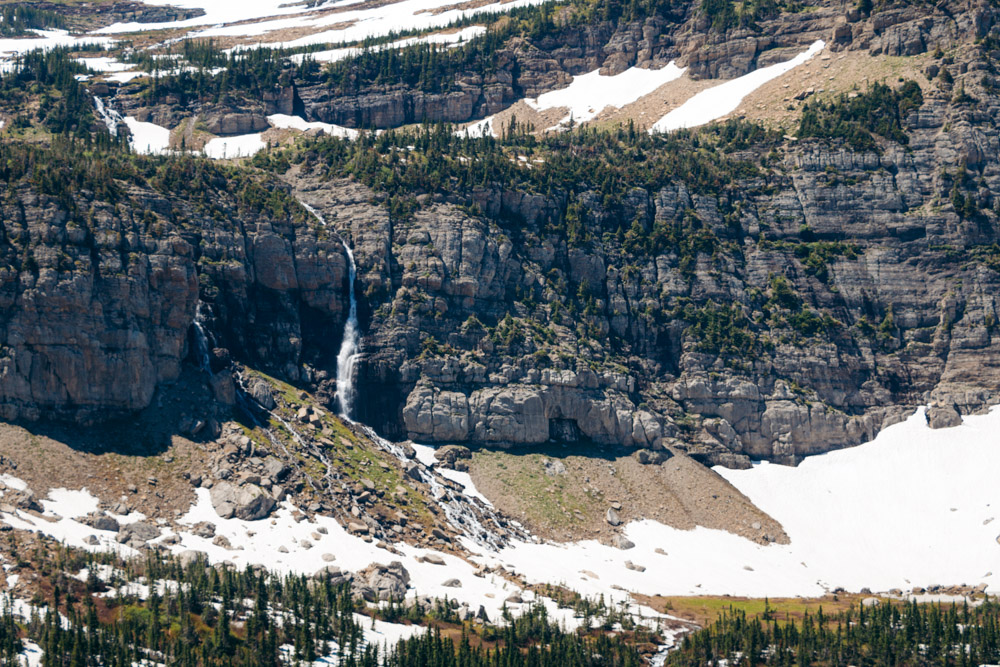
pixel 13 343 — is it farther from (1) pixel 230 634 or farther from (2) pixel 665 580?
(2) pixel 665 580

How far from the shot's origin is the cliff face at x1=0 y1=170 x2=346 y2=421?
113062 millimetres

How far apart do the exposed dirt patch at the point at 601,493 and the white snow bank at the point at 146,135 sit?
82.9m

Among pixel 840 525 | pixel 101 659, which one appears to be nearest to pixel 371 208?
pixel 840 525

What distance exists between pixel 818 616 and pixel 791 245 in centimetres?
6085

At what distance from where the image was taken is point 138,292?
390 feet

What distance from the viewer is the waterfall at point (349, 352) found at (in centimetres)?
13562

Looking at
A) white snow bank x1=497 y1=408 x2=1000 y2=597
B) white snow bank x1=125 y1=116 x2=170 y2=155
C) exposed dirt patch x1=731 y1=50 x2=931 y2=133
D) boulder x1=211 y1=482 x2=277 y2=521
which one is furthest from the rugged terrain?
white snow bank x1=125 y1=116 x2=170 y2=155

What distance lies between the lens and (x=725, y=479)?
13662 cm

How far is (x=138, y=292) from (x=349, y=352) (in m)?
26.5

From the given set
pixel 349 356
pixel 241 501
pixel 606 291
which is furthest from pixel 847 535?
pixel 241 501

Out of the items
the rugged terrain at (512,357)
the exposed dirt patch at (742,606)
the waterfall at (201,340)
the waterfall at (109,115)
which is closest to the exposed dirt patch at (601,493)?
the rugged terrain at (512,357)

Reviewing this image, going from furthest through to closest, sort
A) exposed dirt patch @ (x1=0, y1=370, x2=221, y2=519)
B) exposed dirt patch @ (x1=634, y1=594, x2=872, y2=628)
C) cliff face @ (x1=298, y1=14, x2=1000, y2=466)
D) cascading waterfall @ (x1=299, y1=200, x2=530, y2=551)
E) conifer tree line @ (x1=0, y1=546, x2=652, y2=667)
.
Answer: cliff face @ (x1=298, y1=14, x2=1000, y2=466) → cascading waterfall @ (x1=299, y1=200, x2=530, y2=551) → exposed dirt patch @ (x1=634, y1=594, x2=872, y2=628) → exposed dirt patch @ (x1=0, y1=370, x2=221, y2=519) → conifer tree line @ (x1=0, y1=546, x2=652, y2=667)

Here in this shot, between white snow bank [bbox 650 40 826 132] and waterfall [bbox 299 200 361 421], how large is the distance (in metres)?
62.1

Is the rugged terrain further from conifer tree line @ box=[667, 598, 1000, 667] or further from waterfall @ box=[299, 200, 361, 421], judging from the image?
conifer tree line @ box=[667, 598, 1000, 667]
